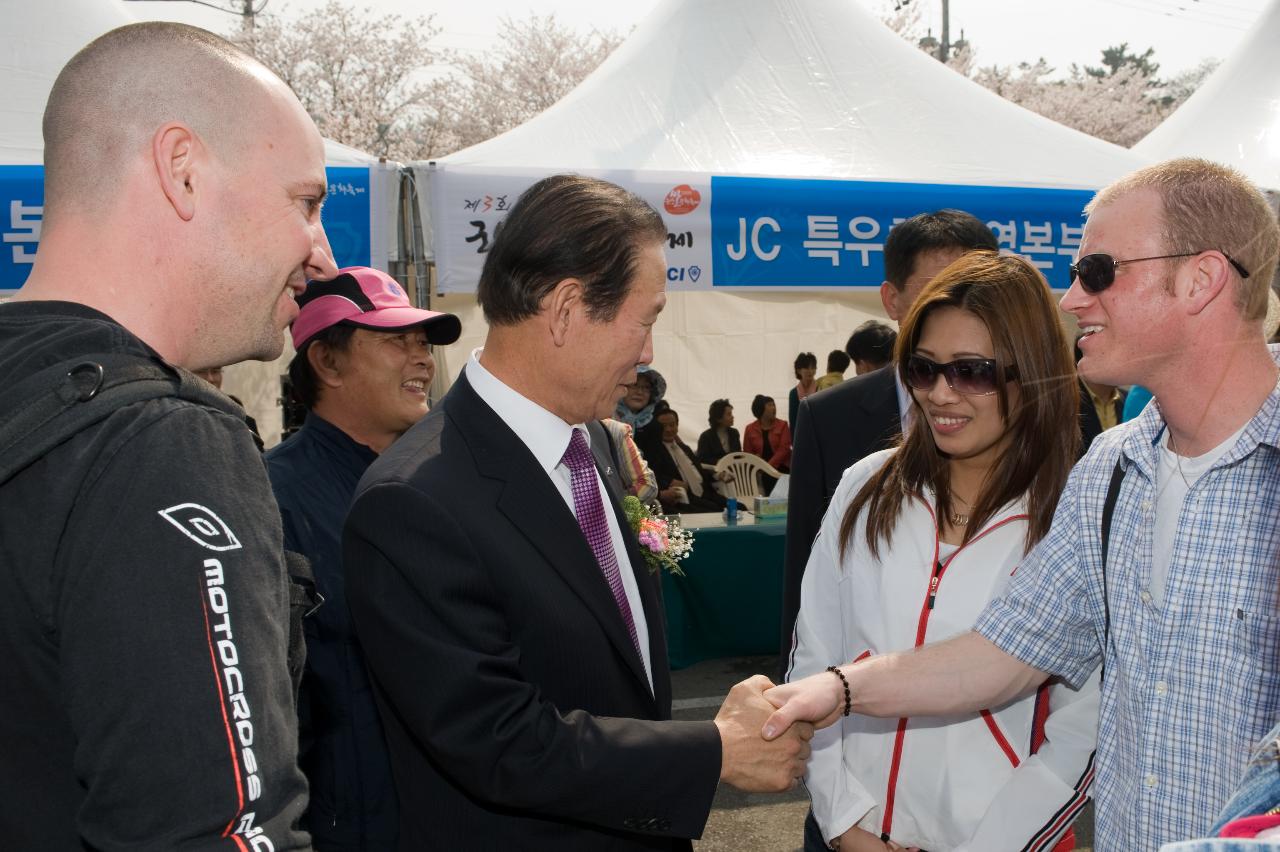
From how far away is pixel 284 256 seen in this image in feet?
3.94

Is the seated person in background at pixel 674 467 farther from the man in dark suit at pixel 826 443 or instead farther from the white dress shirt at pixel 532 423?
the white dress shirt at pixel 532 423

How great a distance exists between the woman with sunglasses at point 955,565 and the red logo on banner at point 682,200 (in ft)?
13.6

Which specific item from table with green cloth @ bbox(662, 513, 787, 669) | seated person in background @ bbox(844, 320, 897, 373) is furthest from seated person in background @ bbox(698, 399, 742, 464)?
seated person in background @ bbox(844, 320, 897, 373)

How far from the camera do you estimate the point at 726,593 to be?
6.42 metres

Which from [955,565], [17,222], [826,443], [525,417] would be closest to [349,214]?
[17,222]

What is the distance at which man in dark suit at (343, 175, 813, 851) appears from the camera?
5.15ft

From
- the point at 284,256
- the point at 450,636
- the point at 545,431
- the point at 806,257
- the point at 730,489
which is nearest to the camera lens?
the point at 284,256

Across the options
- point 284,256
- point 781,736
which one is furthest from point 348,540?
point 781,736

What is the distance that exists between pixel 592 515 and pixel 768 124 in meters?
6.06

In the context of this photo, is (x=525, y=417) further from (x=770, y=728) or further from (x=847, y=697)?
(x=847, y=697)

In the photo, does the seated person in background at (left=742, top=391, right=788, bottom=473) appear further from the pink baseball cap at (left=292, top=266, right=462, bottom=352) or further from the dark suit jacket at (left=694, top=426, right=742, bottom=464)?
the pink baseball cap at (left=292, top=266, right=462, bottom=352)

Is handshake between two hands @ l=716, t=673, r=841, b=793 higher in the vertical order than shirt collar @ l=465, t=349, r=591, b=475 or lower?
lower

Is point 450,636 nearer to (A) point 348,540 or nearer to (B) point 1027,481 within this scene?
(A) point 348,540

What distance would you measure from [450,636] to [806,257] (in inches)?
217
